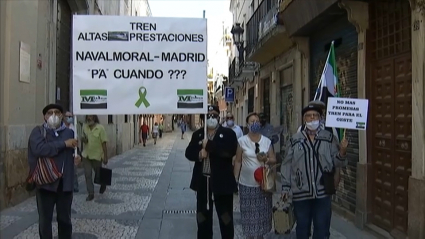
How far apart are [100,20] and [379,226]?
4.93 m

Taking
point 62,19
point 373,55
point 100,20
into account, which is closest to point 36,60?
point 62,19

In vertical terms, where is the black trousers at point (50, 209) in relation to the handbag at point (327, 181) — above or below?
below

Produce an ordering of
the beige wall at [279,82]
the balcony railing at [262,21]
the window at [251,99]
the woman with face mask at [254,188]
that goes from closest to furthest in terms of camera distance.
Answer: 1. the woman with face mask at [254,188]
2. the beige wall at [279,82]
3. the balcony railing at [262,21]
4. the window at [251,99]

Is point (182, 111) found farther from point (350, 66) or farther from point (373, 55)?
point (350, 66)

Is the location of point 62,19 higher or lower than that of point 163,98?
higher

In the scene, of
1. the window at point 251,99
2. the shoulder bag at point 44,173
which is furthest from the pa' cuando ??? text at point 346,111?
the window at point 251,99

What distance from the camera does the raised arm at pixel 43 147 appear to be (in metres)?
4.89

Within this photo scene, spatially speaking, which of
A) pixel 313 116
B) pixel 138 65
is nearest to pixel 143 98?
pixel 138 65

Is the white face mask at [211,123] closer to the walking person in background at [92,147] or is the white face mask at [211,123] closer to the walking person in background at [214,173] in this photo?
the walking person in background at [214,173]

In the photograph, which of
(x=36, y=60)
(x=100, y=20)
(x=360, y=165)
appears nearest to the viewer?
(x=100, y=20)

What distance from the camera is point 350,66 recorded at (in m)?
8.21

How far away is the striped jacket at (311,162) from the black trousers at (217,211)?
100 centimetres

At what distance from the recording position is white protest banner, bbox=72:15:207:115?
5336 millimetres

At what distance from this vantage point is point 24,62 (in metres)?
9.10
